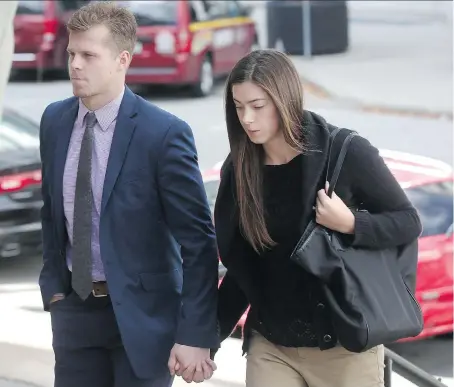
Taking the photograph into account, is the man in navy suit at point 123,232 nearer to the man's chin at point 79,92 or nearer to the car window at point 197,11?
the man's chin at point 79,92

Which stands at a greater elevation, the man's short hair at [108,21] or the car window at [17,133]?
the man's short hair at [108,21]

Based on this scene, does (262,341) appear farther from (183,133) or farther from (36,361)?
(36,361)

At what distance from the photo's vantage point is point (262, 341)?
3180mm

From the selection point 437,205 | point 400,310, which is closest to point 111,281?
point 400,310

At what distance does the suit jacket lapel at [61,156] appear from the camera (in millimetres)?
3223

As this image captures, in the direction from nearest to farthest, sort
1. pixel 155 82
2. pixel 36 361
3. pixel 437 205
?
pixel 36 361
pixel 437 205
pixel 155 82

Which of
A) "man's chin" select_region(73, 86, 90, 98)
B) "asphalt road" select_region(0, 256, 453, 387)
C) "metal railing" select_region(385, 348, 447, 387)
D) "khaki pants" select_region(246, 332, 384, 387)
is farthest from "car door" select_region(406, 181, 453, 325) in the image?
"man's chin" select_region(73, 86, 90, 98)

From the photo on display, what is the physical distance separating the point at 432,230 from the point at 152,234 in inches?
196

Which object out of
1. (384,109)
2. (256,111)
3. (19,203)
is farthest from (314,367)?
(384,109)

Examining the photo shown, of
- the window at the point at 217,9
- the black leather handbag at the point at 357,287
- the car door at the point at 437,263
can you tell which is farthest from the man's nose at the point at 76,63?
the window at the point at 217,9

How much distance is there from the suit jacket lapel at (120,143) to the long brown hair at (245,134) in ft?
0.99

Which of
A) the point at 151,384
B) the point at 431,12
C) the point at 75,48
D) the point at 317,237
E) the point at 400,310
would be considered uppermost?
the point at 75,48

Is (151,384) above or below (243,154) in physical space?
below

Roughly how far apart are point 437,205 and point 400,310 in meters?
5.24
